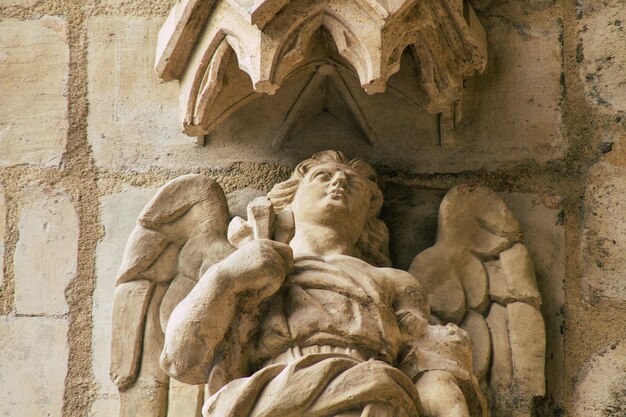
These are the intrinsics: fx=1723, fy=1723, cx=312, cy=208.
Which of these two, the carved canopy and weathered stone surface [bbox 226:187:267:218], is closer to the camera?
the carved canopy

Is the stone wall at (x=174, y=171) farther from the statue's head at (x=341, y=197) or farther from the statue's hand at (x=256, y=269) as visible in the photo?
the statue's hand at (x=256, y=269)

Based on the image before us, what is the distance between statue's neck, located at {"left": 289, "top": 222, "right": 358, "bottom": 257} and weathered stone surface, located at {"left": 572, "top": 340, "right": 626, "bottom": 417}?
57 centimetres

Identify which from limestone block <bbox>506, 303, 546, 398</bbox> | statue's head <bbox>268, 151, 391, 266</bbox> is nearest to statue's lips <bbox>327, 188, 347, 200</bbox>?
statue's head <bbox>268, 151, 391, 266</bbox>

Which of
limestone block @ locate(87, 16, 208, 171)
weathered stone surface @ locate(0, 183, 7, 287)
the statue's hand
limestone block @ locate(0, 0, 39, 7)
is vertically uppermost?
limestone block @ locate(0, 0, 39, 7)

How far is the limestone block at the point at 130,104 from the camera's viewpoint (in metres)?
3.96

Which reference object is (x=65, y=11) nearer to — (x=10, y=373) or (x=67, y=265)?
(x=67, y=265)

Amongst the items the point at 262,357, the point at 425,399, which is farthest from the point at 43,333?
the point at 425,399

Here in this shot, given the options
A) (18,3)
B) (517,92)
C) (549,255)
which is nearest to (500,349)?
(549,255)

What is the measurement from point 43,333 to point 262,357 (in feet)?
2.15

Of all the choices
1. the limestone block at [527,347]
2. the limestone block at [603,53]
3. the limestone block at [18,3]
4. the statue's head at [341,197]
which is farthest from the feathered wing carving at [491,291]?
the limestone block at [18,3]

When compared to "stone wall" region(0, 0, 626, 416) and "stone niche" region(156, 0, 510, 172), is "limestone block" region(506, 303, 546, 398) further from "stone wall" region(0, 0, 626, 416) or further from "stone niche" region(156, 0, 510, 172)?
"stone niche" region(156, 0, 510, 172)

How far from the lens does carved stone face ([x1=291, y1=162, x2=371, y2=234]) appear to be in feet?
12.0

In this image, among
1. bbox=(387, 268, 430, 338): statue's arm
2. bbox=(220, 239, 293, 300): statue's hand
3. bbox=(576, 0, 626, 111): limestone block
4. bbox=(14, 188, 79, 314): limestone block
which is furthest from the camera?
bbox=(576, 0, 626, 111): limestone block

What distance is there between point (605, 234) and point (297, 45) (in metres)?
0.81
